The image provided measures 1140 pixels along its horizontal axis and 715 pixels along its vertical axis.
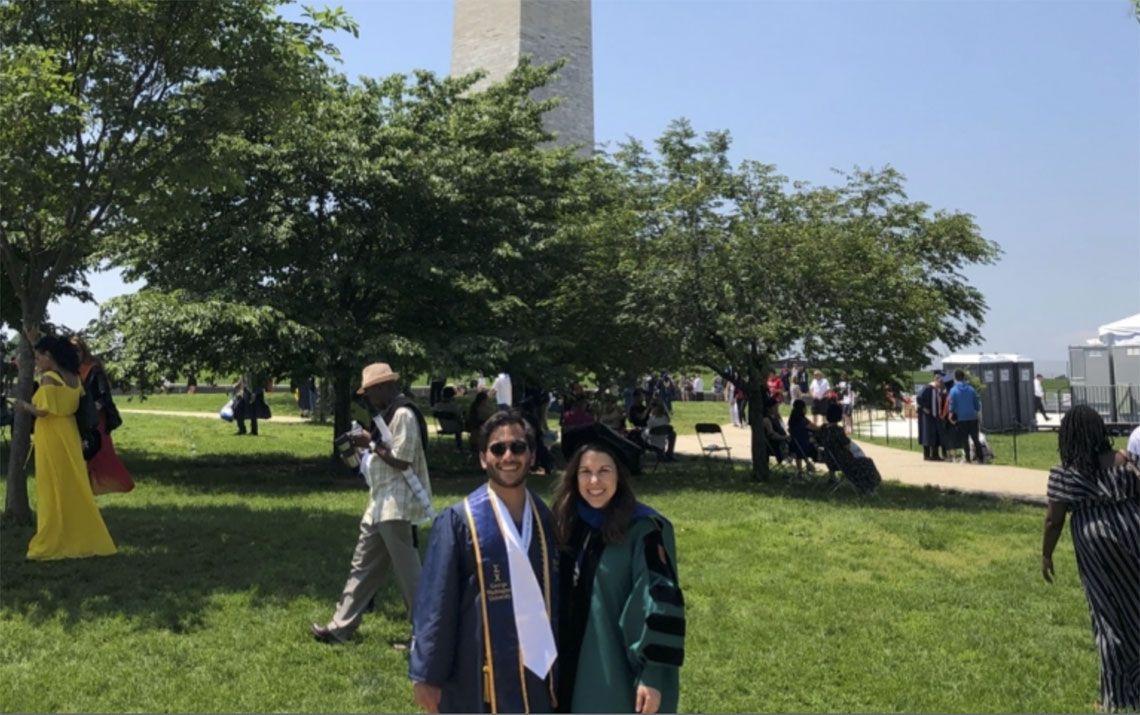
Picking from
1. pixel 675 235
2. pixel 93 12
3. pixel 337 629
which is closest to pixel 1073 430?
pixel 337 629

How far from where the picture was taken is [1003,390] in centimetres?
2644

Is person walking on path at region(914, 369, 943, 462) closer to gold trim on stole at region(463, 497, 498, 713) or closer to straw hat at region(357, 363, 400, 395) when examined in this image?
straw hat at region(357, 363, 400, 395)

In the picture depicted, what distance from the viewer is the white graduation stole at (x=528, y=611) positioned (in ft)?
10.7

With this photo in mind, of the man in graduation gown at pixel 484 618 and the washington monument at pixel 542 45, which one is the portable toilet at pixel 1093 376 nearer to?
the washington monument at pixel 542 45

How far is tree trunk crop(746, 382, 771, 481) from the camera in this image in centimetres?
1560

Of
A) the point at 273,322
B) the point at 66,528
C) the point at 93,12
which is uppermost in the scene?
the point at 93,12

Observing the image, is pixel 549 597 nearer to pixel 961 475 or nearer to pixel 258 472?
pixel 258 472

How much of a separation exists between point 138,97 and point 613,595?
8743mm

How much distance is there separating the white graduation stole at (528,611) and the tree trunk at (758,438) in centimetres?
1249

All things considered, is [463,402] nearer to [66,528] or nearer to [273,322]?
[273,322]

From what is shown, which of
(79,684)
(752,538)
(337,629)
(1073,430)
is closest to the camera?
(1073,430)

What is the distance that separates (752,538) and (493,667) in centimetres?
725

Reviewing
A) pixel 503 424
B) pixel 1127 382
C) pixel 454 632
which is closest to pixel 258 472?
pixel 503 424

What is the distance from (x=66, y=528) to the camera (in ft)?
27.6
